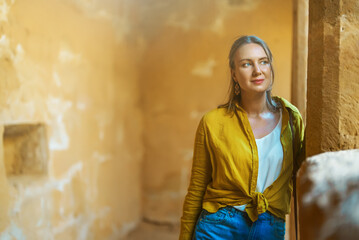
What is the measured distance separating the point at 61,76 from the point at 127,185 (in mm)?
1315

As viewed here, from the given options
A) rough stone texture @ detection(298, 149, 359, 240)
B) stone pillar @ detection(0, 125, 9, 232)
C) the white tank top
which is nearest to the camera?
rough stone texture @ detection(298, 149, 359, 240)

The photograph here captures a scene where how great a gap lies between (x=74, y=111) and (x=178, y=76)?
1194mm

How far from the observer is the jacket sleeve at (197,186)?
1.38 m

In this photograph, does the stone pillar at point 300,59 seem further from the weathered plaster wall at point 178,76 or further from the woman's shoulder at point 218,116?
the weathered plaster wall at point 178,76

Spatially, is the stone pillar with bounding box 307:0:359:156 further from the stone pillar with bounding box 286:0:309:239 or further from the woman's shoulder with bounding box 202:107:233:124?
the stone pillar with bounding box 286:0:309:239

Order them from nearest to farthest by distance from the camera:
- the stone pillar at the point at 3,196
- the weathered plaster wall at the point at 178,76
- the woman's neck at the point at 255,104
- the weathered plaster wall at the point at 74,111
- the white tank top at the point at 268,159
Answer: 1. the white tank top at the point at 268,159
2. the woman's neck at the point at 255,104
3. the stone pillar at the point at 3,196
4. the weathered plaster wall at the point at 74,111
5. the weathered plaster wall at the point at 178,76

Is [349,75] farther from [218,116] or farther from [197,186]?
[197,186]

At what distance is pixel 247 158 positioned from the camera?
125 cm

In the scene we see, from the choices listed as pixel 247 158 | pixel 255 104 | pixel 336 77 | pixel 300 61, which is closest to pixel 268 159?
pixel 247 158

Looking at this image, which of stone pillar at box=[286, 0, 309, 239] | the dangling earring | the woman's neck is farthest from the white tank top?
stone pillar at box=[286, 0, 309, 239]

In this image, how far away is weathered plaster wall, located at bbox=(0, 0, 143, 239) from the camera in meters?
1.75

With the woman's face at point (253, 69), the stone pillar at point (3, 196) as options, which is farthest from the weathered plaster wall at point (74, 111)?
the woman's face at point (253, 69)

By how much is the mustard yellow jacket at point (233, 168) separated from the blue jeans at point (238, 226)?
2cm

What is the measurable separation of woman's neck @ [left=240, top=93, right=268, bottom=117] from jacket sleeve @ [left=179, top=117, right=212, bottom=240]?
0.17m
